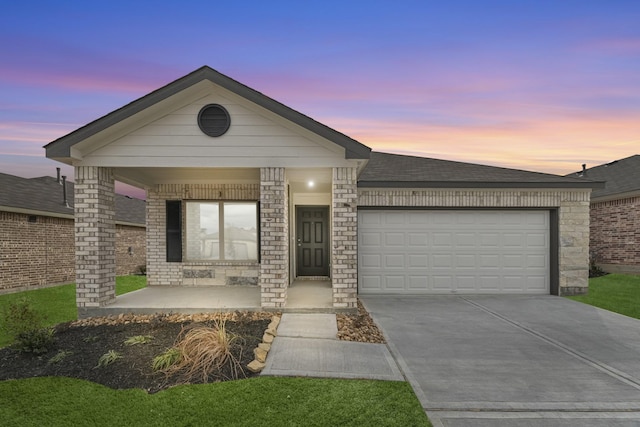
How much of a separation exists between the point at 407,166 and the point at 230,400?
951cm

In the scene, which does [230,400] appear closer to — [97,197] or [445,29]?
[97,197]

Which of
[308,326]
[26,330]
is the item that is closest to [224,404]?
[308,326]

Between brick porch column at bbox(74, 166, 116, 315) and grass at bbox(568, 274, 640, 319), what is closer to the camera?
brick porch column at bbox(74, 166, 116, 315)

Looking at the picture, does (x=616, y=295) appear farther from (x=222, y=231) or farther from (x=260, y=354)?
(x=222, y=231)

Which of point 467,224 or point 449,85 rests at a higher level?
point 449,85

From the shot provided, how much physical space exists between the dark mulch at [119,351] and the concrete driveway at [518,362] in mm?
2339

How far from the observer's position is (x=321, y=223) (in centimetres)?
1206

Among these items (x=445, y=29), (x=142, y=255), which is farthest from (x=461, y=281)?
(x=142, y=255)

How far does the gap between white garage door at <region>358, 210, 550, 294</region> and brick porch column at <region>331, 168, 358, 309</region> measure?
9.06 feet

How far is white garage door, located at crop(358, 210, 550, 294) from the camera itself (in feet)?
32.3

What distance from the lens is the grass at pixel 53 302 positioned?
6879 mm

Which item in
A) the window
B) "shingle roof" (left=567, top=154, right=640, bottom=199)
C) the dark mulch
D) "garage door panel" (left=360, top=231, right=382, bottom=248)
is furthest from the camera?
"shingle roof" (left=567, top=154, right=640, bottom=199)

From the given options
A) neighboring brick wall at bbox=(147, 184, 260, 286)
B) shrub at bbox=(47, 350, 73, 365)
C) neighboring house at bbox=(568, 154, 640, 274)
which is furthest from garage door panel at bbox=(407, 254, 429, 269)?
neighboring house at bbox=(568, 154, 640, 274)

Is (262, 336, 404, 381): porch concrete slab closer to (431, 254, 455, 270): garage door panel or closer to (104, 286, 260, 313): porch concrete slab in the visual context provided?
(104, 286, 260, 313): porch concrete slab
